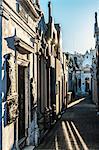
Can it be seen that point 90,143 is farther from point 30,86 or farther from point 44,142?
point 30,86

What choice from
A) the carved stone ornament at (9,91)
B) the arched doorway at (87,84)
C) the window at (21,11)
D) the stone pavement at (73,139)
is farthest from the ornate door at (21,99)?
the arched doorway at (87,84)

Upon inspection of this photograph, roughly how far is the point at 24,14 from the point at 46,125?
22.8ft

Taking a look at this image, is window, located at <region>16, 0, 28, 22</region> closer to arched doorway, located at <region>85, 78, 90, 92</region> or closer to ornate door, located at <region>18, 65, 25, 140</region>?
ornate door, located at <region>18, 65, 25, 140</region>

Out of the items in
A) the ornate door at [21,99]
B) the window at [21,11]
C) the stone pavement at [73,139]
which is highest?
the window at [21,11]

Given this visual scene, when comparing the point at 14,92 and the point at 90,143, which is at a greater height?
the point at 14,92

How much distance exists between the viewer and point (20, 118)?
9.67 meters

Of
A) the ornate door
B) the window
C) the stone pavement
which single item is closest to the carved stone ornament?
the window

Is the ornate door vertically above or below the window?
below

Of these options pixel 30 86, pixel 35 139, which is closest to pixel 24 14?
pixel 30 86

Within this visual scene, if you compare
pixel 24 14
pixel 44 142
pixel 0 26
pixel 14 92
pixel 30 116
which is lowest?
pixel 44 142

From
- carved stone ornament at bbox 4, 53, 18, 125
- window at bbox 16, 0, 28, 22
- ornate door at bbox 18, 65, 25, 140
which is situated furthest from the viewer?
ornate door at bbox 18, 65, 25, 140

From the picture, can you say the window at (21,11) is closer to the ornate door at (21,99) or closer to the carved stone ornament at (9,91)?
the ornate door at (21,99)

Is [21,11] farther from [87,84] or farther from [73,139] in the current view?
[87,84]

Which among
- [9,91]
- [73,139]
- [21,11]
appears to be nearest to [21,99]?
[21,11]
